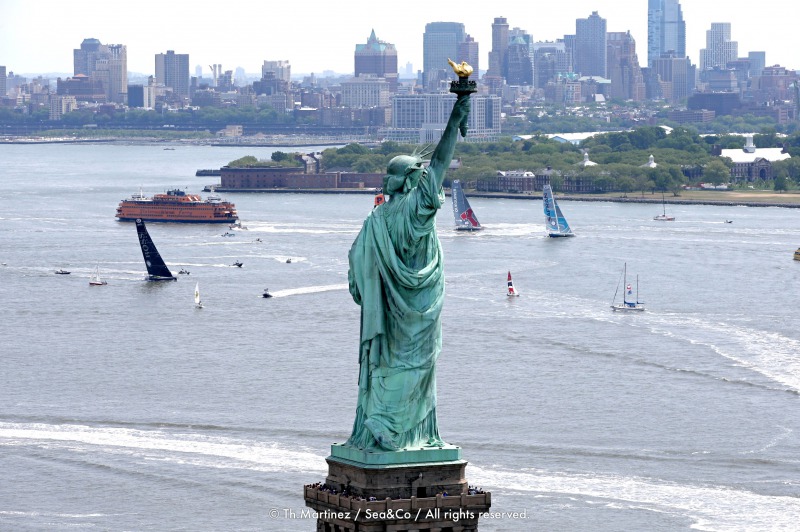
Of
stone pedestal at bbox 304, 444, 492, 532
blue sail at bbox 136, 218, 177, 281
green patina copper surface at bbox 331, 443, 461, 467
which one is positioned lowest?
blue sail at bbox 136, 218, 177, 281

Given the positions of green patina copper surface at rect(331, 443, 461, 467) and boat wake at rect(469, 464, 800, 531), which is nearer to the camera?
green patina copper surface at rect(331, 443, 461, 467)

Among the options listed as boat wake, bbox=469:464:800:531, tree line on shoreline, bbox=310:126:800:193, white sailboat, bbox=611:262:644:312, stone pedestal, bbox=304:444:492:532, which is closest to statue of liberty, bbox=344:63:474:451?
stone pedestal, bbox=304:444:492:532

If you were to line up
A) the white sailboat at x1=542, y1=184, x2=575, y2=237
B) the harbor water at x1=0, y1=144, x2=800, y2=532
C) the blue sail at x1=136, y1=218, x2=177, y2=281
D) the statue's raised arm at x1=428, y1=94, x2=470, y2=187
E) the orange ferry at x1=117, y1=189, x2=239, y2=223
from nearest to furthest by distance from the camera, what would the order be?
1. the statue's raised arm at x1=428, y1=94, x2=470, y2=187
2. the harbor water at x1=0, y1=144, x2=800, y2=532
3. the blue sail at x1=136, y1=218, x2=177, y2=281
4. the white sailboat at x1=542, y1=184, x2=575, y2=237
5. the orange ferry at x1=117, y1=189, x2=239, y2=223

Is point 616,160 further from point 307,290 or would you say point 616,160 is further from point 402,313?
point 402,313

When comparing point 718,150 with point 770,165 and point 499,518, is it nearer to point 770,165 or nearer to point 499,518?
point 770,165

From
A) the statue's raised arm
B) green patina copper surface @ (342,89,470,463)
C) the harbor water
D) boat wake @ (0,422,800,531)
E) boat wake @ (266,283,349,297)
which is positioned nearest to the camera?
green patina copper surface @ (342,89,470,463)

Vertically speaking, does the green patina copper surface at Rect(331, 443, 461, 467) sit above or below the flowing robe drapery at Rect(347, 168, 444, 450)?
below

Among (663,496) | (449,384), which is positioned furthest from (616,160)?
(663,496)

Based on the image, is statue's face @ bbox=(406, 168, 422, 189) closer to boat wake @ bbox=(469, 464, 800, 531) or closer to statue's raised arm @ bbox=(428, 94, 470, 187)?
statue's raised arm @ bbox=(428, 94, 470, 187)

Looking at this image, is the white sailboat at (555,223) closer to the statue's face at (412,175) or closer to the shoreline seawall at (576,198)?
the shoreline seawall at (576,198)
